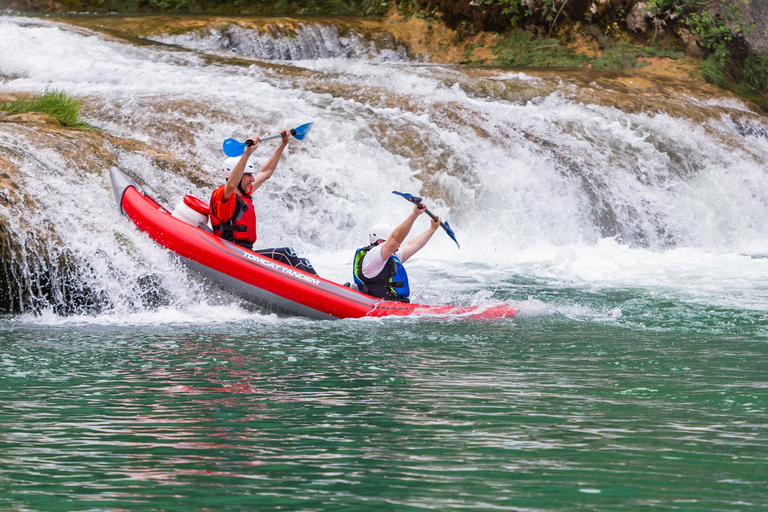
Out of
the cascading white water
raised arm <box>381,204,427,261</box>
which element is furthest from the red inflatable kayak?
the cascading white water

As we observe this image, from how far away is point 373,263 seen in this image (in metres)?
6.41

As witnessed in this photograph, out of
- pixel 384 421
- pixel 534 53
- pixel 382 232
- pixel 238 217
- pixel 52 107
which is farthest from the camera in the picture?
pixel 534 53

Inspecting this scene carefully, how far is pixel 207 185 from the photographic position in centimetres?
869

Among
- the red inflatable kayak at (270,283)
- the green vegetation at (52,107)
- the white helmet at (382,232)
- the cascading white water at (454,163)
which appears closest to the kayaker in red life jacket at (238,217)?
the red inflatable kayak at (270,283)

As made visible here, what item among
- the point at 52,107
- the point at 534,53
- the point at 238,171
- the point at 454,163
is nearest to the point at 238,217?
the point at 238,171

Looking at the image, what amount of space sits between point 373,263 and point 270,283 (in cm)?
77

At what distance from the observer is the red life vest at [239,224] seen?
676 cm

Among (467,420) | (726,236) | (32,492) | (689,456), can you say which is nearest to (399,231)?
(467,420)

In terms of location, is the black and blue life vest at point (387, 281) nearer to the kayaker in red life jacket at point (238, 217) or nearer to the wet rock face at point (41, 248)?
the kayaker in red life jacket at point (238, 217)

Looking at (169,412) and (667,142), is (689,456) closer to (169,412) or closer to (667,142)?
(169,412)

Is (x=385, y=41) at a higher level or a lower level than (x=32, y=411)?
higher

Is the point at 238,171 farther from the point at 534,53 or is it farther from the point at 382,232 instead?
the point at 534,53

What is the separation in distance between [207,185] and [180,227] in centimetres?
208

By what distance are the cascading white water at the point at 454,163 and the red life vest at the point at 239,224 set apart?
0.85m
